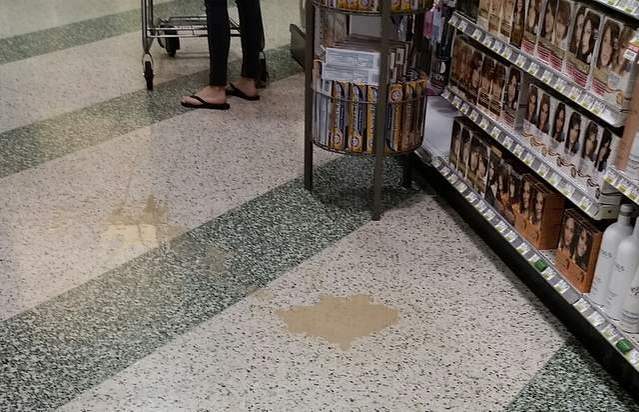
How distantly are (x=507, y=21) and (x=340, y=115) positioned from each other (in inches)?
28.9

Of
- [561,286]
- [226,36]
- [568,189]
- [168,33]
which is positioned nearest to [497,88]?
[568,189]

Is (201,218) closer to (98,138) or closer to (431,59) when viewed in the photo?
(98,138)

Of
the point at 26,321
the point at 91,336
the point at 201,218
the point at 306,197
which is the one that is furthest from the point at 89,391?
the point at 306,197

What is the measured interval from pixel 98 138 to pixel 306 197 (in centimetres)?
120

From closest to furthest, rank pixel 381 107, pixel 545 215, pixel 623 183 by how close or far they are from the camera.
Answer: pixel 623 183, pixel 545 215, pixel 381 107

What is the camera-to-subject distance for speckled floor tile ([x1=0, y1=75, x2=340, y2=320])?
2.81 m

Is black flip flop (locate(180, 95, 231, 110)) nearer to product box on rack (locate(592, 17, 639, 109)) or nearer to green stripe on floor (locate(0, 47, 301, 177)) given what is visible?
green stripe on floor (locate(0, 47, 301, 177))

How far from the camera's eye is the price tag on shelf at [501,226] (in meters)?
2.80

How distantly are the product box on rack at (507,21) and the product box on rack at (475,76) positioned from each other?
184 millimetres

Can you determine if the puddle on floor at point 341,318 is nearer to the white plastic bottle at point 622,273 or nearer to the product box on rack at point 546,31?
the white plastic bottle at point 622,273

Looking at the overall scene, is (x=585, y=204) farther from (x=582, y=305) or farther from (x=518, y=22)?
(x=518, y=22)

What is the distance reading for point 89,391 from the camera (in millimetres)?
2201

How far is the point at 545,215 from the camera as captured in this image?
2.58 m

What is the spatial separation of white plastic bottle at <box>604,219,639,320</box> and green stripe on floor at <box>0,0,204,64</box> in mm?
3954
